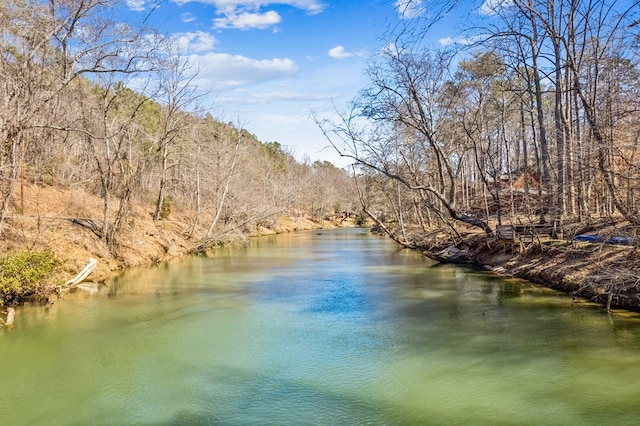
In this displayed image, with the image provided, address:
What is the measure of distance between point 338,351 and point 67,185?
22079 millimetres

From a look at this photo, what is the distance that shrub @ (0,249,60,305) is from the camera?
33.1 ft

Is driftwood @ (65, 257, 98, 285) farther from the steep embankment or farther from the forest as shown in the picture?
the steep embankment

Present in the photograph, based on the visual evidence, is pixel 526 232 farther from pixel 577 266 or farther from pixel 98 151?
pixel 98 151

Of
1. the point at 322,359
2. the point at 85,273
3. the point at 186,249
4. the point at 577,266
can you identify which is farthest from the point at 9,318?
the point at 186,249

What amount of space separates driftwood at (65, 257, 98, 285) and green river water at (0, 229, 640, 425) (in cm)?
106

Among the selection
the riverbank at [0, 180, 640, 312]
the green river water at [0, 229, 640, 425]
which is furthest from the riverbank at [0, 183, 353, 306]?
the green river water at [0, 229, 640, 425]

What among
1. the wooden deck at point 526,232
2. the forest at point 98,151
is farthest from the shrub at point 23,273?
the wooden deck at point 526,232

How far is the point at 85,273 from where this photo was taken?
14859 mm

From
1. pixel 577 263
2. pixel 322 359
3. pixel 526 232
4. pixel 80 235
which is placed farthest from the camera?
pixel 80 235

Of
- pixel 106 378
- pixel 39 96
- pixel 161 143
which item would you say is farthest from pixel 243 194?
pixel 106 378

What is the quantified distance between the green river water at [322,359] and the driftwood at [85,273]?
1.06m

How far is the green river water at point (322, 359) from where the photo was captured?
575 cm

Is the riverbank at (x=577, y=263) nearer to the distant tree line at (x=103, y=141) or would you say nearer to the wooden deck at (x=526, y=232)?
the wooden deck at (x=526, y=232)

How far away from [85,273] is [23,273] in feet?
15.2
